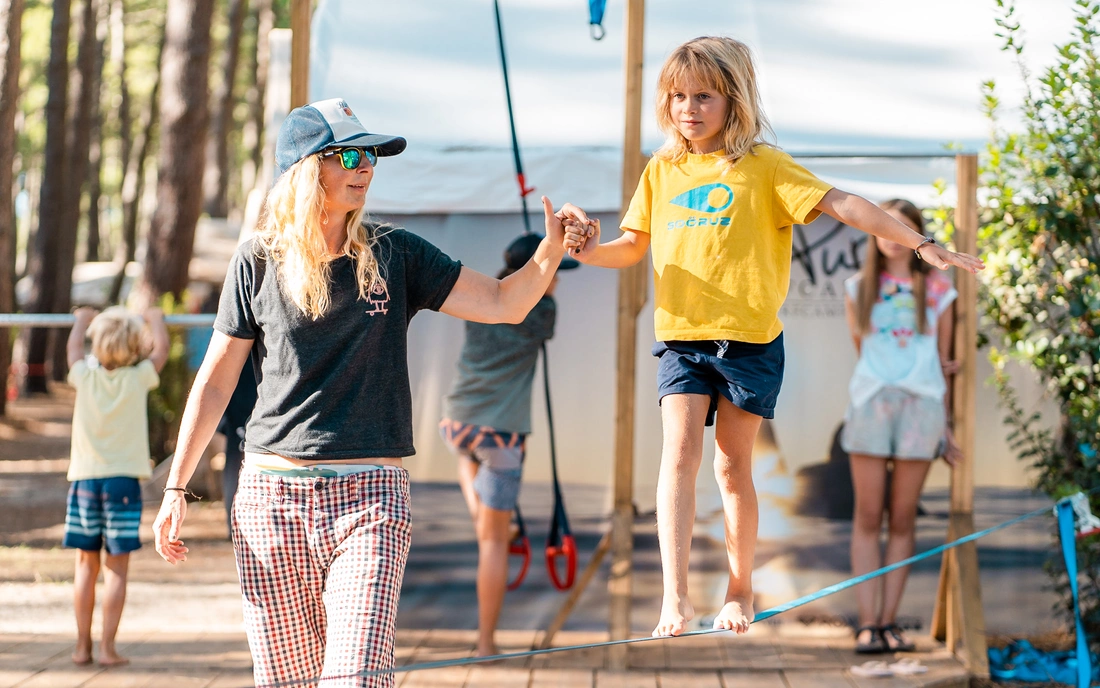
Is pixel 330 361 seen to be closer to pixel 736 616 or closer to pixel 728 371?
pixel 728 371

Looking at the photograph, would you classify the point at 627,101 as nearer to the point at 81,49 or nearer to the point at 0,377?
the point at 0,377

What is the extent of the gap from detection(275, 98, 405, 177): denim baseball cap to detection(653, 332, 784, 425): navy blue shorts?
84 cm

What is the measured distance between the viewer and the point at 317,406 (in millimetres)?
2365

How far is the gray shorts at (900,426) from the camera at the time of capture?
4.74 metres

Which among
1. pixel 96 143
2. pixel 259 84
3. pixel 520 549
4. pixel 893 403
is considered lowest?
pixel 520 549

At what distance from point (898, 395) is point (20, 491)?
24.1ft

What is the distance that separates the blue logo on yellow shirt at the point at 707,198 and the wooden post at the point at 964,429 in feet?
8.32

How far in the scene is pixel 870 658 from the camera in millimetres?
4785

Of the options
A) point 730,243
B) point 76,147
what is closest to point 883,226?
point 730,243

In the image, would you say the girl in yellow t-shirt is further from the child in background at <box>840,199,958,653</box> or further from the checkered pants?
the child in background at <box>840,199,958,653</box>

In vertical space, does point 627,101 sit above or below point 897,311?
above

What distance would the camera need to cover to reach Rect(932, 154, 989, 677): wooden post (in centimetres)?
472

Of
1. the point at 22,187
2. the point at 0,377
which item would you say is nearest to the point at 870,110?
the point at 0,377

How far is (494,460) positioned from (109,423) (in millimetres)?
1621
